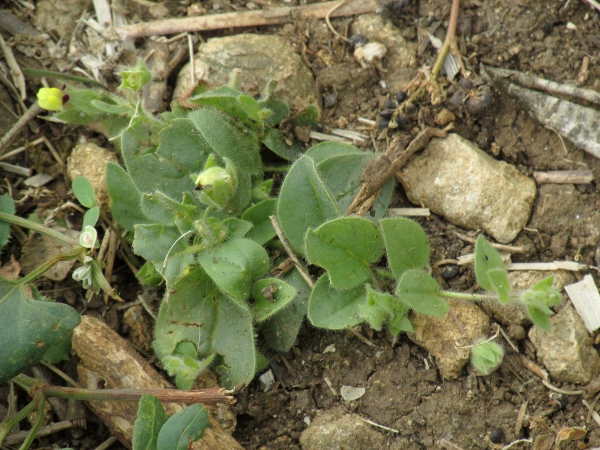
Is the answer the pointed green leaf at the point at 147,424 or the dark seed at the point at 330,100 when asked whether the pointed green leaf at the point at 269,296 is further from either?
the dark seed at the point at 330,100

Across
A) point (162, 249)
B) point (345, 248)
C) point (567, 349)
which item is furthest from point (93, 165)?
point (567, 349)

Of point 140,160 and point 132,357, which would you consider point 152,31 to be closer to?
point 140,160

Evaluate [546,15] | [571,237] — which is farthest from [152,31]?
[571,237]

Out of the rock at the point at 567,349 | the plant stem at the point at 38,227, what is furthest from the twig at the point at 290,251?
the rock at the point at 567,349

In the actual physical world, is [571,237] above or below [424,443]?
above

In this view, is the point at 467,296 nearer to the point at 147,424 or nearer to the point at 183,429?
the point at 183,429

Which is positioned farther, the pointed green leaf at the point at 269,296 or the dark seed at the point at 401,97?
the dark seed at the point at 401,97

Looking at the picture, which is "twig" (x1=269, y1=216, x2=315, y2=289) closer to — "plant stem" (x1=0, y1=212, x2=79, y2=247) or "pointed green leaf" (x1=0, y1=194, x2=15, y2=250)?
"plant stem" (x1=0, y1=212, x2=79, y2=247)
